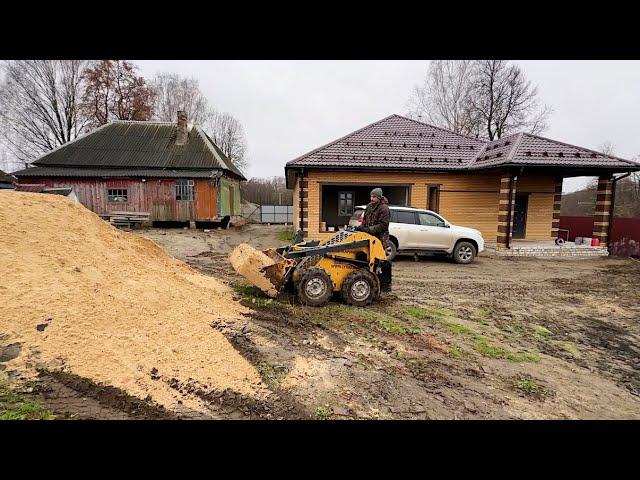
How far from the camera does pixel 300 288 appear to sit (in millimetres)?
5723

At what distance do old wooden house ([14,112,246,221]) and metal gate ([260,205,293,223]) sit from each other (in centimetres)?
1084

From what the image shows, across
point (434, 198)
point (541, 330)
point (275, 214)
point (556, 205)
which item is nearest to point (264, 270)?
point (541, 330)

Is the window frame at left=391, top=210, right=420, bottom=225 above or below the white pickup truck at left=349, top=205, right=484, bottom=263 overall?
above

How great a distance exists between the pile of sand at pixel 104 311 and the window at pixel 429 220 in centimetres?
708

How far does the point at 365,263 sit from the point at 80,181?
2047 centimetres

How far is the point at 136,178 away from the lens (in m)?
19.7

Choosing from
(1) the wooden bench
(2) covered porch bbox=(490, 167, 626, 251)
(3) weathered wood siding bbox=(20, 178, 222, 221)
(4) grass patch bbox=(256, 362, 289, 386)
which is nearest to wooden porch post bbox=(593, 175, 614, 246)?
(2) covered porch bbox=(490, 167, 626, 251)

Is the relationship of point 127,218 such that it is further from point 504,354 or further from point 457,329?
point 504,354

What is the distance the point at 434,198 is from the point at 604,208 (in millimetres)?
6460

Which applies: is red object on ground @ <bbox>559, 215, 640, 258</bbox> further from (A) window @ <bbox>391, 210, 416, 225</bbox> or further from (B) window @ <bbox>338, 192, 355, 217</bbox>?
(B) window @ <bbox>338, 192, 355, 217</bbox>

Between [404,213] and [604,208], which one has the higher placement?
[604,208]

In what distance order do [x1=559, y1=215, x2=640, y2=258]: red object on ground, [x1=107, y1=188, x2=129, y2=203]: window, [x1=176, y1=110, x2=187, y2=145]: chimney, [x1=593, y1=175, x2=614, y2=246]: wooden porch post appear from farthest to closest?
[x1=176, y1=110, x2=187, y2=145]: chimney → [x1=107, y1=188, x2=129, y2=203]: window → [x1=593, y1=175, x2=614, y2=246]: wooden porch post → [x1=559, y1=215, x2=640, y2=258]: red object on ground

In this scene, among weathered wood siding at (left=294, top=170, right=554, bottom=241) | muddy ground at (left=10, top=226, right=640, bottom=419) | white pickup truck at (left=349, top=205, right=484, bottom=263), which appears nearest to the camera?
muddy ground at (left=10, top=226, right=640, bottom=419)

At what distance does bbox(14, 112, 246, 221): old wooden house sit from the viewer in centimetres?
1959
